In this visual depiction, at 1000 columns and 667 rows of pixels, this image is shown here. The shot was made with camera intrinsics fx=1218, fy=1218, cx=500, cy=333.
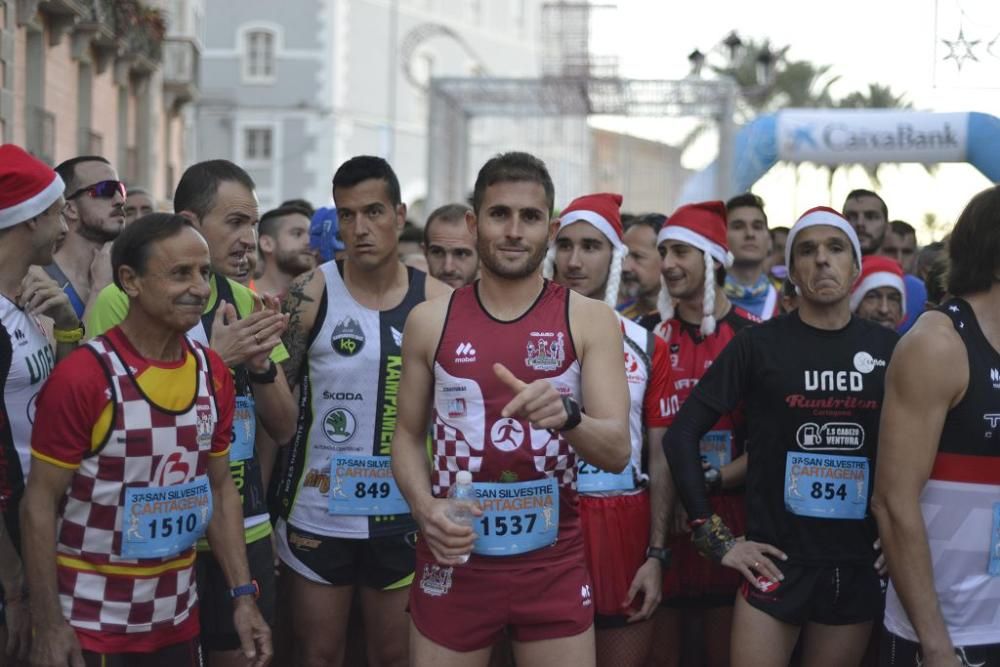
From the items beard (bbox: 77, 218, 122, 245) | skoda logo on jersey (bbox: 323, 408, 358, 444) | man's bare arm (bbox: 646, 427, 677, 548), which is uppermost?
beard (bbox: 77, 218, 122, 245)

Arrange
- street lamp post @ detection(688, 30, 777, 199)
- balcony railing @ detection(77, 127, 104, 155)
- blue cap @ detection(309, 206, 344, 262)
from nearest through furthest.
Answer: blue cap @ detection(309, 206, 344, 262) → street lamp post @ detection(688, 30, 777, 199) → balcony railing @ detection(77, 127, 104, 155)

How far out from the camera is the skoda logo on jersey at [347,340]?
15.7 ft

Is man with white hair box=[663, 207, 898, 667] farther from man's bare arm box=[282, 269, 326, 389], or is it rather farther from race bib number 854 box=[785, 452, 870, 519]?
man's bare arm box=[282, 269, 326, 389]

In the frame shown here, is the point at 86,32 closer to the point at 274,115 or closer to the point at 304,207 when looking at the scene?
the point at 304,207

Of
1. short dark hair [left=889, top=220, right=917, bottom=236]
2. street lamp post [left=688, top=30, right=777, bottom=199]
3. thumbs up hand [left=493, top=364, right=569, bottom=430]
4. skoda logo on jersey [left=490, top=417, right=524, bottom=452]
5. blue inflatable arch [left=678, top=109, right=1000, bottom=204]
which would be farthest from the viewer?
street lamp post [left=688, top=30, right=777, bottom=199]

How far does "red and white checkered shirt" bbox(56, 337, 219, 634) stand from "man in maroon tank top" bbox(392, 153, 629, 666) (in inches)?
29.3

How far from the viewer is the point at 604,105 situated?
21.3 m

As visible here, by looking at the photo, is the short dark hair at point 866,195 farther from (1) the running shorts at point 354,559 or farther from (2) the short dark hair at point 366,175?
(1) the running shorts at point 354,559

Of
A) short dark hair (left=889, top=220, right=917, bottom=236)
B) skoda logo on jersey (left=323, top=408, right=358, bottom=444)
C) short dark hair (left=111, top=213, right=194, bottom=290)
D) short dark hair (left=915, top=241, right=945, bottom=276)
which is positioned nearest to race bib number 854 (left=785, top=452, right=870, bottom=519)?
skoda logo on jersey (left=323, top=408, right=358, bottom=444)

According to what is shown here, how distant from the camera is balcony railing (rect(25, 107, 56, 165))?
654 inches

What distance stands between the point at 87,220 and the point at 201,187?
2.80 ft

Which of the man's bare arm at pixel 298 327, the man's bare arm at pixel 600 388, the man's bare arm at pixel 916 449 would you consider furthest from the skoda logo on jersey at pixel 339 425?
the man's bare arm at pixel 916 449

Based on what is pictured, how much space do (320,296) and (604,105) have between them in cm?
1709

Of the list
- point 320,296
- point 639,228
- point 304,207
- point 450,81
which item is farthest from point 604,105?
point 320,296
